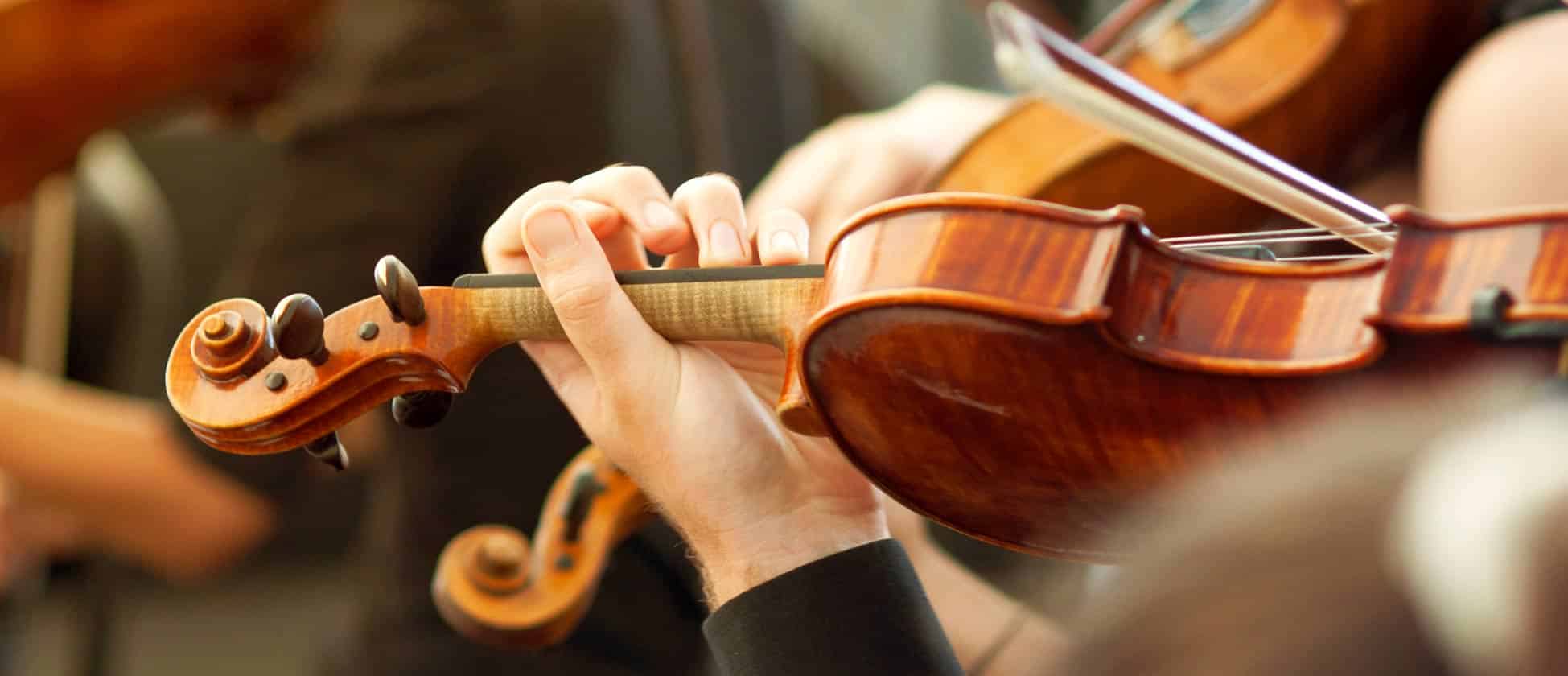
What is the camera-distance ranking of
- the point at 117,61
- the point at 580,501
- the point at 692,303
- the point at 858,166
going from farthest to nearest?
the point at 117,61 → the point at 858,166 → the point at 580,501 → the point at 692,303

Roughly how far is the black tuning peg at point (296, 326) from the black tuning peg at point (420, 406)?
57mm

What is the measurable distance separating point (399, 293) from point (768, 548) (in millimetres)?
199

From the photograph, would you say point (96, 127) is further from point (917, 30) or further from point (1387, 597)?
point (1387, 597)

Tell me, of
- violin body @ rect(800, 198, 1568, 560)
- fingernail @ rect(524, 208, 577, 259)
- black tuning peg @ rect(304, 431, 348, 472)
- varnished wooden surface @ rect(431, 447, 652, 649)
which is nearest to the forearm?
varnished wooden surface @ rect(431, 447, 652, 649)

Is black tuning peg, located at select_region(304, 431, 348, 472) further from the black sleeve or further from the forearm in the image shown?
the forearm

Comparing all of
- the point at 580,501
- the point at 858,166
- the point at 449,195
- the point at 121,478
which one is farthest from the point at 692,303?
the point at 121,478

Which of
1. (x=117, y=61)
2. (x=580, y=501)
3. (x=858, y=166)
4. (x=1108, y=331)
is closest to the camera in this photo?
(x=1108, y=331)

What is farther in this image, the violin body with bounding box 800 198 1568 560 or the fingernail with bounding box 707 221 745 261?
the fingernail with bounding box 707 221 745 261

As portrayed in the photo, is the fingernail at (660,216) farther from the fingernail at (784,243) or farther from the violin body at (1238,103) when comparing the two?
the violin body at (1238,103)

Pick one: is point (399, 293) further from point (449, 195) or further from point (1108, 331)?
point (449, 195)

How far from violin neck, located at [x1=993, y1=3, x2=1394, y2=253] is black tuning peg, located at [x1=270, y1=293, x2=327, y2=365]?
0.29m

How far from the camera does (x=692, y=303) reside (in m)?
0.67

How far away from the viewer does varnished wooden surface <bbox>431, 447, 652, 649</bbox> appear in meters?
0.88

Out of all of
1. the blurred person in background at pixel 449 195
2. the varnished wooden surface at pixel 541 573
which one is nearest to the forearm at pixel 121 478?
the blurred person in background at pixel 449 195
